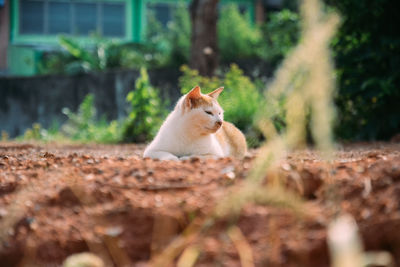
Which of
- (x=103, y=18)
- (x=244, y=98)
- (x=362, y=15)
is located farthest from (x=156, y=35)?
(x=362, y=15)

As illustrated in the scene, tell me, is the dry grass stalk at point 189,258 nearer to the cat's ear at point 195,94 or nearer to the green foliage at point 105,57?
the cat's ear at point 195,94

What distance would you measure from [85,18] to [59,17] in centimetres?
76

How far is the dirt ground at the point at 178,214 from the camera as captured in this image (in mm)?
1559

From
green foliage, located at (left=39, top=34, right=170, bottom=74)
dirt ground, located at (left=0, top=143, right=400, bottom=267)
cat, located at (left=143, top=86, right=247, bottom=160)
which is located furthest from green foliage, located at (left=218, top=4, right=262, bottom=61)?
dirt ground, located at (left=0, top=143, right=400, bottom=267)

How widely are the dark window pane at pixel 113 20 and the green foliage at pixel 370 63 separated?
900 centimetres

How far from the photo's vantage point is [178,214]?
70.4 inches

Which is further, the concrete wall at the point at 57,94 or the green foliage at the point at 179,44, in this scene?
the green foliage at the point at 179,44

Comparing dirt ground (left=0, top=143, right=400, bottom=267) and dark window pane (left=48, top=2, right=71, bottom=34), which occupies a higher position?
dark window pane (left=48, top=2, right=71, bottom=34)

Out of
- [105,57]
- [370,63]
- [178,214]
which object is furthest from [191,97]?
[105,57]

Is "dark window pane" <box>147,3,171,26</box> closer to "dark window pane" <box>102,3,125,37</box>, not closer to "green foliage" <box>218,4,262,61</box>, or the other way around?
"dark window pane" <box>102,3,125,37</box>

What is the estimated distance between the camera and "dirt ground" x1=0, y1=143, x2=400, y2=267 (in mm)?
1559

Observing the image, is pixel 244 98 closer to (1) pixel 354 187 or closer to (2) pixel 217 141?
(2) pixel 217 141

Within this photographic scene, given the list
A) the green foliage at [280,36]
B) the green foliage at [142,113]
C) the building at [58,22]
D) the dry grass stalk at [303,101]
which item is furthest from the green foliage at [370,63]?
the building at [58,22]

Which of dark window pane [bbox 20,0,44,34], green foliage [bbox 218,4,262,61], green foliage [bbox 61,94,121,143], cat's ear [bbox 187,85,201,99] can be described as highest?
dark window pane [bbox 20,0,44,34]
